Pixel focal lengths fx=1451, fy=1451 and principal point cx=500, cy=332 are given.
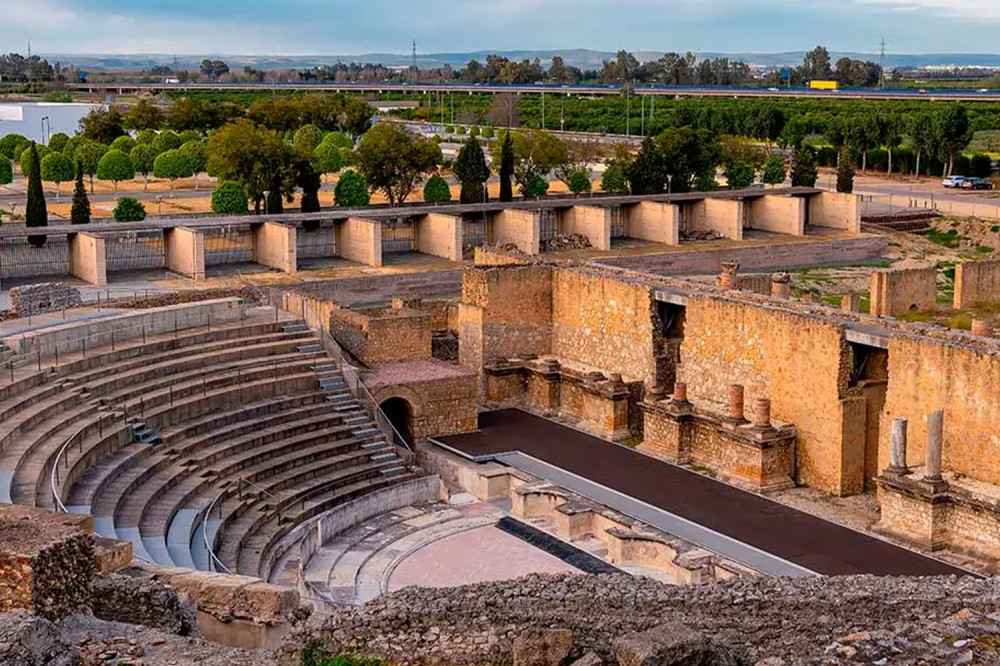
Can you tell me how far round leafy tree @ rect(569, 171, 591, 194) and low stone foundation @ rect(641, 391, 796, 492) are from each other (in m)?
28.9

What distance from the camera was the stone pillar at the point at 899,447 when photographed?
73.0 ft

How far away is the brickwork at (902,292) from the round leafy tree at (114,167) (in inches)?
1233

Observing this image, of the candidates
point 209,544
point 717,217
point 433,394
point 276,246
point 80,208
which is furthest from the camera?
point 717,217

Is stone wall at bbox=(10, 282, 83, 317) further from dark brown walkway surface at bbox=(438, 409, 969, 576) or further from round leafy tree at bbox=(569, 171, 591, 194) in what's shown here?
round leafy tree at bbox=(569, 171, 591, 194)

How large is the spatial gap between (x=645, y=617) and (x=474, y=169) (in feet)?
132

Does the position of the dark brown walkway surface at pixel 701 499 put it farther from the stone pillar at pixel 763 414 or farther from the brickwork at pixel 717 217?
the brickwork at pixel 717 217

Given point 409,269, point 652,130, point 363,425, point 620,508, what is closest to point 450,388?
point 363,425

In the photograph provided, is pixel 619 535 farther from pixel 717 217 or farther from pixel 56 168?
pixel 56 168

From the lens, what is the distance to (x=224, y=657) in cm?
1154

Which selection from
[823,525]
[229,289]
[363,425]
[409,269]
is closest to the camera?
[823,525]

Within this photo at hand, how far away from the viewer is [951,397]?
22719mm

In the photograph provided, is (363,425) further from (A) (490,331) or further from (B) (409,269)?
(B) (409,269)

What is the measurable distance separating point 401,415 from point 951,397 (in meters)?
10.2

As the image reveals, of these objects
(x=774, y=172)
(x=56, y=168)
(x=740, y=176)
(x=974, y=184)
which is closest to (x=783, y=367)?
(x=740, y=176)
